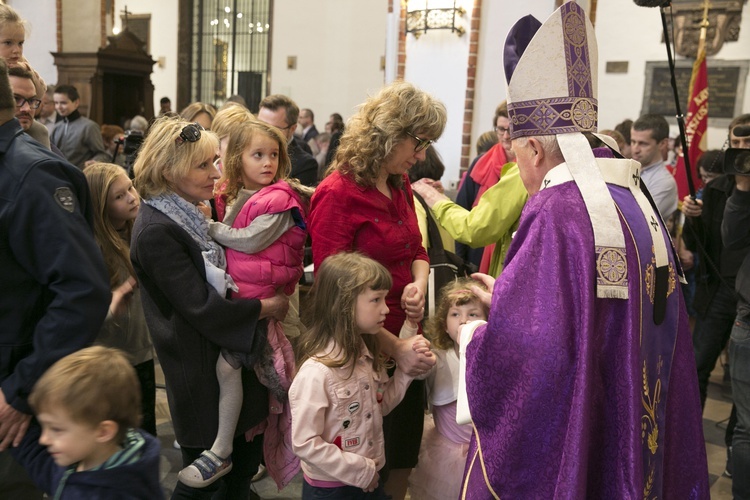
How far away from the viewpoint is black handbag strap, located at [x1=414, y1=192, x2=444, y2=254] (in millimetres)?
2975

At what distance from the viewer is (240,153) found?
8.41 ft

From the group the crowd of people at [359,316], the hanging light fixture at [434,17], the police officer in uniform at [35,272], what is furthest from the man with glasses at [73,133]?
the police officer in uniform at [35,272]

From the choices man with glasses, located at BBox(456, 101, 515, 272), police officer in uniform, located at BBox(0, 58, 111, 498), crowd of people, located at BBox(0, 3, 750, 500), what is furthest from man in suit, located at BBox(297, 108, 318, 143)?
police officer in uniform, located at BBox(0, 58, 111, 498)

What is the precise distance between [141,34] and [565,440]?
1677cm

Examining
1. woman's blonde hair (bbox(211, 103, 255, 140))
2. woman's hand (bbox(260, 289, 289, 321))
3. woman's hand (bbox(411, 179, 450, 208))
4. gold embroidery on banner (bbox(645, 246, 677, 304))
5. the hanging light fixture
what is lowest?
woman's hand (bbox(260, 289, 289, 321))

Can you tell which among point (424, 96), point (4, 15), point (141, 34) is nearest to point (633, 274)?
point (424, 96)

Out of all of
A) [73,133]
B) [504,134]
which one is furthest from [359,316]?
[73,133]

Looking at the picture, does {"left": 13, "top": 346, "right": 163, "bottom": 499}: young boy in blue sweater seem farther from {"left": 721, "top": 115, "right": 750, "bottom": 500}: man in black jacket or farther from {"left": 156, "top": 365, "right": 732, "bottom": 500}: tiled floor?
{"left": 721, "top": 115, "right": 750, "bottom": 500}: man in black jacket

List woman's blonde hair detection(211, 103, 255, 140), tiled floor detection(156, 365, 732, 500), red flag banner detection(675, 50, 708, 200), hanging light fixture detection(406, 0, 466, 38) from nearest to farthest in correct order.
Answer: woman's blonde hair detection(211, 103, 255, 140), tiled floor detection(156, 365, 732, 500), red flag banner detection(675, 50, 708, 200), hanging light fixture detection(406, 0, 466, 38)

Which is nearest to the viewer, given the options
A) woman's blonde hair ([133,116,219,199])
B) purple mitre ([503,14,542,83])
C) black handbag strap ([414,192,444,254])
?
purple mitre ([503,14,542,83])

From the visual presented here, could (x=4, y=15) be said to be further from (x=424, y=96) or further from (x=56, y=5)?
(x=56, y=5)

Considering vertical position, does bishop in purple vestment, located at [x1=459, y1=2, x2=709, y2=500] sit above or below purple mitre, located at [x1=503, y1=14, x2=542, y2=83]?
below

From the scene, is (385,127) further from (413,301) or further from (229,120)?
(229,120)

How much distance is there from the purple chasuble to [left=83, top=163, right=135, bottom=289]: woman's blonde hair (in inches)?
64.1
